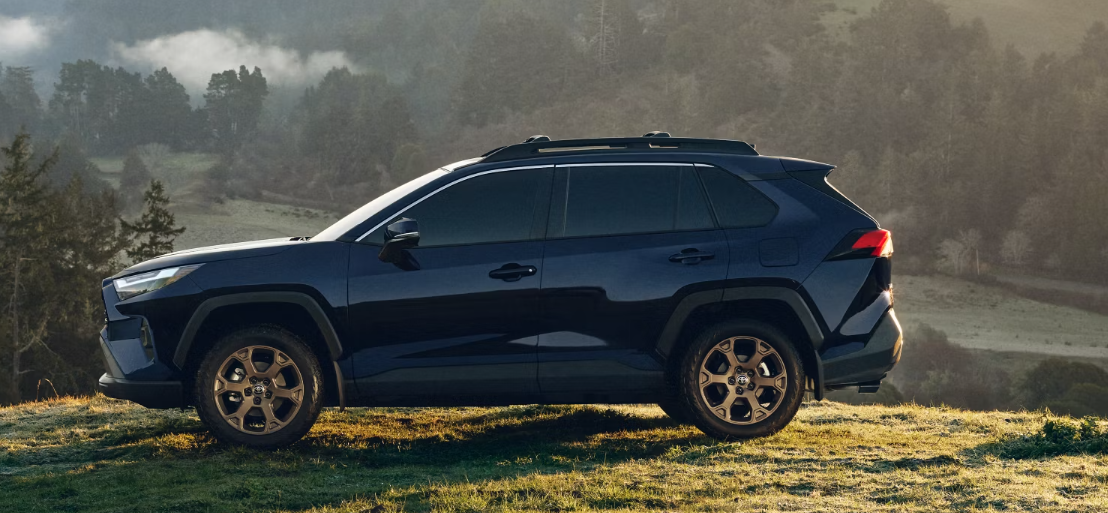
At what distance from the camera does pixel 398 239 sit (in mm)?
7105

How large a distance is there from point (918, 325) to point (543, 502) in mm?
75012

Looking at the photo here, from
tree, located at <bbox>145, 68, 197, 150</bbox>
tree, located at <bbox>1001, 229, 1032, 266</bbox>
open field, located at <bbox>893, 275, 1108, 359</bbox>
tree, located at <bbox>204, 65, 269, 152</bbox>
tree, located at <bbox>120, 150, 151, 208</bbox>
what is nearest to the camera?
open field, located at <bbox>893, 275, 1108, 359</bbox>

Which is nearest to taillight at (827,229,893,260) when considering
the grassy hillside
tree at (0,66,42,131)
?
the grassy hillside

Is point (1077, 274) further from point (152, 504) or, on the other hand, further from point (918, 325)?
point (152, 504)

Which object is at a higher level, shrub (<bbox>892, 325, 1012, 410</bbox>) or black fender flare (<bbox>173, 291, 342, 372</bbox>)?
black fender flare (<bbox>173, 291, 342, 372</bbox>)

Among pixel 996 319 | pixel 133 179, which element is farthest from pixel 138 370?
pixel 133 179

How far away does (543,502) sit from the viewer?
5.86 meters

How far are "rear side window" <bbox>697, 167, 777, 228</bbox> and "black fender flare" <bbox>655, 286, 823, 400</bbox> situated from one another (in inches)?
19.3

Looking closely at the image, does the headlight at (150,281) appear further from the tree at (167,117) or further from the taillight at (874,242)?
the tree at (167,117)

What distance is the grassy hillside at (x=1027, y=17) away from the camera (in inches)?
5271

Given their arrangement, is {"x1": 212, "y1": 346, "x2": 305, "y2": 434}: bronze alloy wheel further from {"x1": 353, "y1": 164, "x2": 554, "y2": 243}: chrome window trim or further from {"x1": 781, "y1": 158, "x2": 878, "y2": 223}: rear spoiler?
{"x1": 781, "y1": 158, "x2": 878, "y2": 223}: rear spoiler

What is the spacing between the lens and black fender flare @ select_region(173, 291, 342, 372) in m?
7.25

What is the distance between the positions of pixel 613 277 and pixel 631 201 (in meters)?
0.60

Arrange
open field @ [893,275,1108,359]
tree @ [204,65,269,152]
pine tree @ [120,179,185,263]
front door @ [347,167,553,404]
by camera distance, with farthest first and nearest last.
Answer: tree @ [204,65,269,152]
open field @ [893,275,1108,359]
pine tree @ [120,179,185,263]
front door @ [347,167,553,404]
